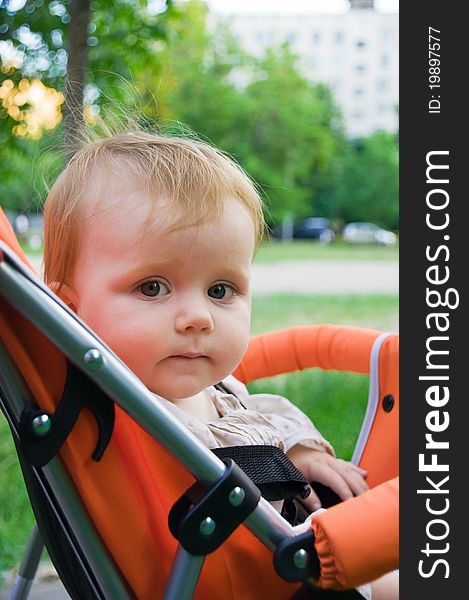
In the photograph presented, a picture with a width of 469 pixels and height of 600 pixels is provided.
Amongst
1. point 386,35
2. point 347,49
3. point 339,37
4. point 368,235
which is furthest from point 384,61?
point 368,235

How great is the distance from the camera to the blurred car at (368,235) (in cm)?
2956

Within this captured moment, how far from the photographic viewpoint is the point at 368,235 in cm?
3045

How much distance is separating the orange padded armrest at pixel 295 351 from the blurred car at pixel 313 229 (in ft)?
102

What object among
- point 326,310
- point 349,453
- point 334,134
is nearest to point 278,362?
point 349,453

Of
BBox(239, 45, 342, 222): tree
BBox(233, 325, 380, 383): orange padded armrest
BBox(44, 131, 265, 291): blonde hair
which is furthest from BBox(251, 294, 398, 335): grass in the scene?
BBox(239, 45, 342, 222): tree

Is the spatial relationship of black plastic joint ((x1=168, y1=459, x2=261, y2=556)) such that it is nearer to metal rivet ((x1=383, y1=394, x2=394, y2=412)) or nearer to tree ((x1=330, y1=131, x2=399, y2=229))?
metal rivet ((x1=383, y1=394, x2=394, y2=412))

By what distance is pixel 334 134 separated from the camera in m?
34.6

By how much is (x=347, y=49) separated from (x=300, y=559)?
3956 centimetres

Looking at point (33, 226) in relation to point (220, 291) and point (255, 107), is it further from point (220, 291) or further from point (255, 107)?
point (255, 107)

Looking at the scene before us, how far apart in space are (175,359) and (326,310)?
8918mm

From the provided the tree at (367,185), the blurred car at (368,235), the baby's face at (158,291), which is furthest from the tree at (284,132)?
the baby's face at (158,291)

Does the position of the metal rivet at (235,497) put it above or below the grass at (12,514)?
above

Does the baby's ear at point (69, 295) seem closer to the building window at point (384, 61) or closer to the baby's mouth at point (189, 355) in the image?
the baby's mouth at point (189, 355)

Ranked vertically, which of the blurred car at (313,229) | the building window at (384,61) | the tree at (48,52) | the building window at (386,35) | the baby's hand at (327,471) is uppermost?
the building window at (386,35)
